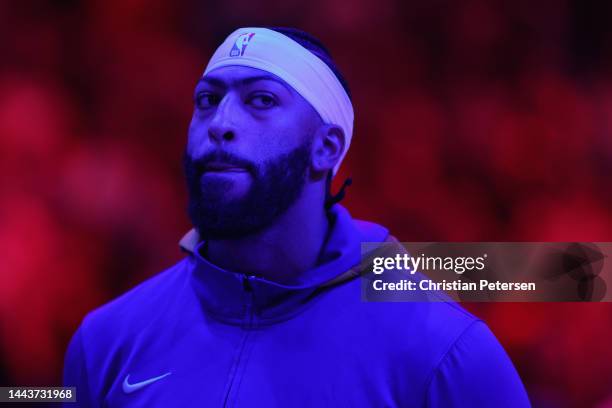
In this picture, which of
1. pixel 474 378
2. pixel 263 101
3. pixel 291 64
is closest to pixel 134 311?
pixel 263 101

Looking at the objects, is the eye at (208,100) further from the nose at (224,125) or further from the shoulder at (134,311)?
the shoulder at (134,311)

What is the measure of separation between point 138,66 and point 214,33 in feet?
1.15

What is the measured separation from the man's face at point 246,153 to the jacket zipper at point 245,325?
113mm

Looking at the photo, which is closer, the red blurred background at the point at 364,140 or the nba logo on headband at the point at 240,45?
the nba logo on headband at the point at 240,45

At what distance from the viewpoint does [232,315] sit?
1.61 m

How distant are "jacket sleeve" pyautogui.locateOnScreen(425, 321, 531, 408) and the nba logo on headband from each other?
81 centimetres

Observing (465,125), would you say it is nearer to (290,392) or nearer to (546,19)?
(546,19)

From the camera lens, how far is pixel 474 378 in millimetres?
1446

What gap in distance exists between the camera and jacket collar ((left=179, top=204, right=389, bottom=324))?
157cm

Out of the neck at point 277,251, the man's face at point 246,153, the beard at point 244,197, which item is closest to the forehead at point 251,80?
the man's face at point 246,153

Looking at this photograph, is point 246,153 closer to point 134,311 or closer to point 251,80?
point 251,80

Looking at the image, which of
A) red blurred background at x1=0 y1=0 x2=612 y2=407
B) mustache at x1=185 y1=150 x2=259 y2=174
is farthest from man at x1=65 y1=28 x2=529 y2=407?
red blurred background at x1=0 y1=0 x2=612 y2=407

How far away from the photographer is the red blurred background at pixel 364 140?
253 centimetres

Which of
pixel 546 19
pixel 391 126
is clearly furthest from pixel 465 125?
pixel 546 19
